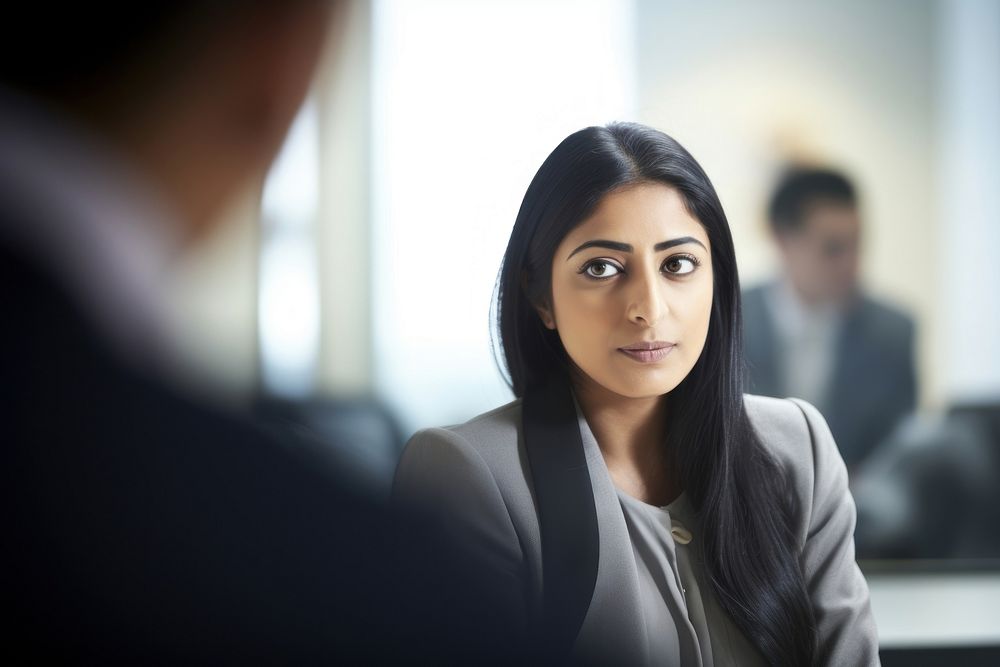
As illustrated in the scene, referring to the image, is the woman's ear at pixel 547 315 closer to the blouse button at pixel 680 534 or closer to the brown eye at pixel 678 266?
the brown eye at pixel 678 266

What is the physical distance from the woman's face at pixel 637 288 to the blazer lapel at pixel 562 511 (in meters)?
0.07

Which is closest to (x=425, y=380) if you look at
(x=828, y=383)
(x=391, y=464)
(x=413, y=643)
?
(x=391, y=464)

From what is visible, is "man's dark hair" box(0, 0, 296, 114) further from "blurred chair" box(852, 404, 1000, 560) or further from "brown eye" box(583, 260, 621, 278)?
"blurred chair" box(852, 404, 1000, 560)

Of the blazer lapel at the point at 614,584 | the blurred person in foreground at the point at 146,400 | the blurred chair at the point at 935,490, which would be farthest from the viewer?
the blurred chair at the point at 935,490

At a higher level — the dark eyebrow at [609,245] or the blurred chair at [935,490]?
the dark eyebrow at [609,245]

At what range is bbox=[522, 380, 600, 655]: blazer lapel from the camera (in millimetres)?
918

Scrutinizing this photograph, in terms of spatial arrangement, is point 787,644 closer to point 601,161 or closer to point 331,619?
point 601,161

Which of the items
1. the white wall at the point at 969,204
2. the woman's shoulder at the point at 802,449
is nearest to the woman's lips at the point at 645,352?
the woman's shoulder at the point at 802,449

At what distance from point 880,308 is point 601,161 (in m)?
1.58

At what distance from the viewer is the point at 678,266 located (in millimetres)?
972

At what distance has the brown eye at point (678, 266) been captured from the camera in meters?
0.97

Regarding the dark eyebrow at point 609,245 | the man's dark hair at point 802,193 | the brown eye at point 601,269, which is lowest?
the brown eye at point 601,269

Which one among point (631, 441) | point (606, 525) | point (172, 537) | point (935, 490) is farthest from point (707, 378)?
point (935, 490)

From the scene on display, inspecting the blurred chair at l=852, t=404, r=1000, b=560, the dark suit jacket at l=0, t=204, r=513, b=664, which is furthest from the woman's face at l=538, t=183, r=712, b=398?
the blurred chair at l=852, t=404, r=1000, b=560
